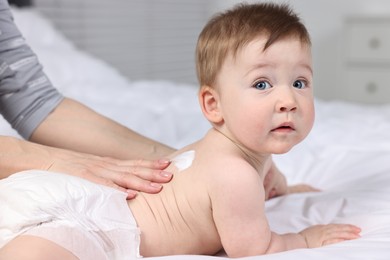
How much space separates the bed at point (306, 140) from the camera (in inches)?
41.6

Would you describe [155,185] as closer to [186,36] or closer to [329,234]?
[329,234]

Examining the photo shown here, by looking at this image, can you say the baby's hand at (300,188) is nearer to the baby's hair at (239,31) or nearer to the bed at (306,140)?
the bed at (306,140)

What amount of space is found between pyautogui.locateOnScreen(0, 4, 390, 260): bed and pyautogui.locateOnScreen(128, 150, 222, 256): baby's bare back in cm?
6

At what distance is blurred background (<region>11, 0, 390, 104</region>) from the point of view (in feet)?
9.98

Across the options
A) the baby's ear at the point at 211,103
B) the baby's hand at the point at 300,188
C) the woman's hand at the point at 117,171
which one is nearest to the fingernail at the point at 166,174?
the woman's hand at the point at 117,171

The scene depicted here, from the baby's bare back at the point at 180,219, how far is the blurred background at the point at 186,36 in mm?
1905

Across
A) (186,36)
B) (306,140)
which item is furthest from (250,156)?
(186,36)

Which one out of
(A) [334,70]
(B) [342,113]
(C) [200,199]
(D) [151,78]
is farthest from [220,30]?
(A) [334,70]

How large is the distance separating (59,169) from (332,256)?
46cm

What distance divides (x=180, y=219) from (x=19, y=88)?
0.55 m

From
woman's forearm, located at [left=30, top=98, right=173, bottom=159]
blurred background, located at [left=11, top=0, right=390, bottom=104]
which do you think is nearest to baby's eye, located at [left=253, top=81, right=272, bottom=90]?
woman's forearm, located at [left=30, top=98, right=173, bottom=159]

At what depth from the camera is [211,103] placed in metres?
1.02

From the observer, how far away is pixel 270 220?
44.9 inches

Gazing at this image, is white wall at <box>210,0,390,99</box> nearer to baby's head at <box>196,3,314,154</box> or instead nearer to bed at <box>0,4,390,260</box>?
bed at <box>0,4,390,260</box>
